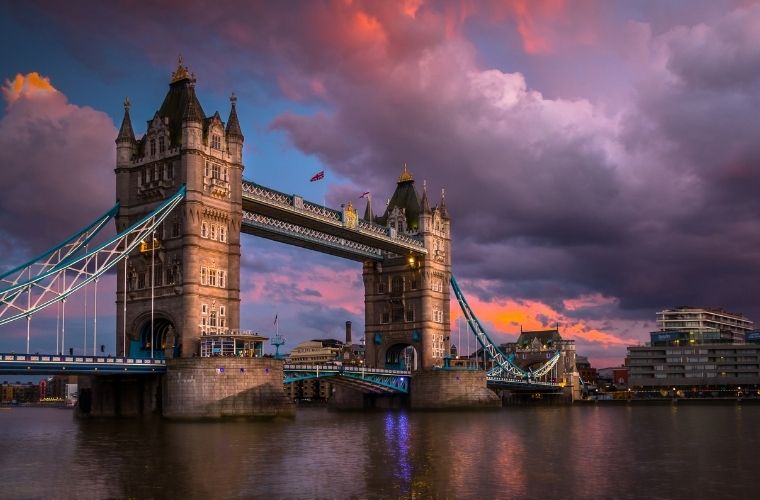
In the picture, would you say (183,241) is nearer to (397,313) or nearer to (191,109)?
(191,109)

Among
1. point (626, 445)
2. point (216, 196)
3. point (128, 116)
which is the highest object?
point (128, 116)

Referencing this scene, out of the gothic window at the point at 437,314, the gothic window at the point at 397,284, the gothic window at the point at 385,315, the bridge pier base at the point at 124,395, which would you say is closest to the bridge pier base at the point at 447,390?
the gothic window at the point at 437,314

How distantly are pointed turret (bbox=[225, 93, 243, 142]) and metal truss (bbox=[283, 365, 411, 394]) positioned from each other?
940 inches

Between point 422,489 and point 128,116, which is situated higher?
point 128,116

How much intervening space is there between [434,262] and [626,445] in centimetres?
7306

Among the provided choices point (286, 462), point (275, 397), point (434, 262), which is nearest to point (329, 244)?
point (434, 262)

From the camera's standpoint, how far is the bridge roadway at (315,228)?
92.3 meters

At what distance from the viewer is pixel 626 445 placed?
5359 cm

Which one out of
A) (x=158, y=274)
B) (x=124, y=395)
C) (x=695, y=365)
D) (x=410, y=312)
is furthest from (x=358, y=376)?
(x=695, y=365)

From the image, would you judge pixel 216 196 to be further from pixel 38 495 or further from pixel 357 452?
pixel 38 495

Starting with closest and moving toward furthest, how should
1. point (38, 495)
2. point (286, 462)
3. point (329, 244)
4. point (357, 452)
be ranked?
point (38, 495)
point (286, 462)
point (357, 452)
point (329, 244)

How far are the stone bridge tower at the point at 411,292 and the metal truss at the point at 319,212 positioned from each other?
8.48 ft

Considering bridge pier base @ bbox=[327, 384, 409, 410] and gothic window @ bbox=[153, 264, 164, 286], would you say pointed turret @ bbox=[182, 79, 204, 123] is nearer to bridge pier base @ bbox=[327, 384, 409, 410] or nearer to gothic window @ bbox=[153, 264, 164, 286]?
gothic window @ bbox=[153, 264, 164, 286]

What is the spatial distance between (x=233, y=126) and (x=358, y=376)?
3480cm
